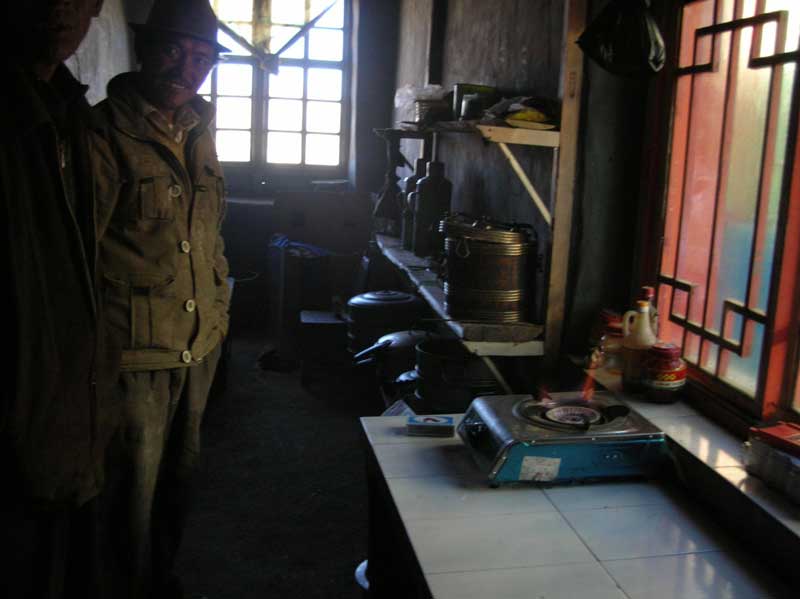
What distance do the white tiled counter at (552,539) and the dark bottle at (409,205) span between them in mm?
2310

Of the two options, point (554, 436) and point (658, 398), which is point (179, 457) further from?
point (658, 398)

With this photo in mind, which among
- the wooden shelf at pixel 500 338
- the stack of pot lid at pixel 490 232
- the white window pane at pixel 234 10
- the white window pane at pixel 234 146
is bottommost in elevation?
the wooden shelf at pixel 500 338

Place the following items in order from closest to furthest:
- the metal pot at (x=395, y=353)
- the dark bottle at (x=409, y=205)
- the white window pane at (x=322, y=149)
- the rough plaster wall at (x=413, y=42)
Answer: the metal pot at (x=395, y=353) → the dark bottle at (x=409, y=205) → the rough plaster wall at (x=413, y=42) → the white window pane at (x=322, y=149)

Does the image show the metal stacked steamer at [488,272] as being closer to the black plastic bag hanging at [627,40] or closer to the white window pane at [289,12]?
the black plastic bag hanging at [627,40]

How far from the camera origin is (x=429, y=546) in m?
1.62

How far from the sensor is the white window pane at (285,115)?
717 centimetres

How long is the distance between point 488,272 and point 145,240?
1.10 m

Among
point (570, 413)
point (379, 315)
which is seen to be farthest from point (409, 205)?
point (570, 413)

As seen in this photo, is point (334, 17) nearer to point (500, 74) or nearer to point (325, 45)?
point (325, 45)

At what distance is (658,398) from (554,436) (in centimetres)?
46

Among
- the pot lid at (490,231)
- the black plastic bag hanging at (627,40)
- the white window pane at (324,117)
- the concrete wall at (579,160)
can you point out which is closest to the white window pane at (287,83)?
the white window pane at (324,117)

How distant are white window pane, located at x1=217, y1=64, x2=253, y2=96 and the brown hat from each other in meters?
4.73

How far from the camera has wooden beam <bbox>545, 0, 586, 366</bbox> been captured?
8.50ft

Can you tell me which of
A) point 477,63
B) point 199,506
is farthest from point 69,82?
point 477,63
